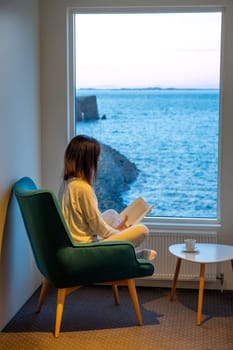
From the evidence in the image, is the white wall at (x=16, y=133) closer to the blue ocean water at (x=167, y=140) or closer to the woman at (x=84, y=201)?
the woman at (x=84, y=201)

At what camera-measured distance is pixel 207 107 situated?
162 inches

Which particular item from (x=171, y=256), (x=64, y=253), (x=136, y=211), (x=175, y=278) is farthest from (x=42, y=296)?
(x=171, y=256)

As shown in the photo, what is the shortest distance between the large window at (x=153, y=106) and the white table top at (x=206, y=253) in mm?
470

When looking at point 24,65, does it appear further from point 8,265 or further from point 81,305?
point 81,305

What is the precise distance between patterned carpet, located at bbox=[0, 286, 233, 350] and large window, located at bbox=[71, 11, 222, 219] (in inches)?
29.1

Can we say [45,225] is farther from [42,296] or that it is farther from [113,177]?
[113,177]

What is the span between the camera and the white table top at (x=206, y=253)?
3.43m

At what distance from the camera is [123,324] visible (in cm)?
340

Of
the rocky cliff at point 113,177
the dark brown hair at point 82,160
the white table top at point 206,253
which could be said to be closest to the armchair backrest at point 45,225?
the dark brown hair at point 82,160

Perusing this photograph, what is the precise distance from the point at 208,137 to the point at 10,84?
1.60 metres

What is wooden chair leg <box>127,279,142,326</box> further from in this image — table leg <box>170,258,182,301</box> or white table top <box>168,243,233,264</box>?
table leg <box>170,258,182,301</box>

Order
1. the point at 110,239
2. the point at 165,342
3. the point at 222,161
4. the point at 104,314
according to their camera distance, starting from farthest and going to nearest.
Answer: the point at 222,161 < the point at 104,314 < the point at 110,239 < the point at 165,342

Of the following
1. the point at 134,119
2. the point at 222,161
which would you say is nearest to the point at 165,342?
the point at 222,161

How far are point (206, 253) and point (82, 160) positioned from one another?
1042mm
